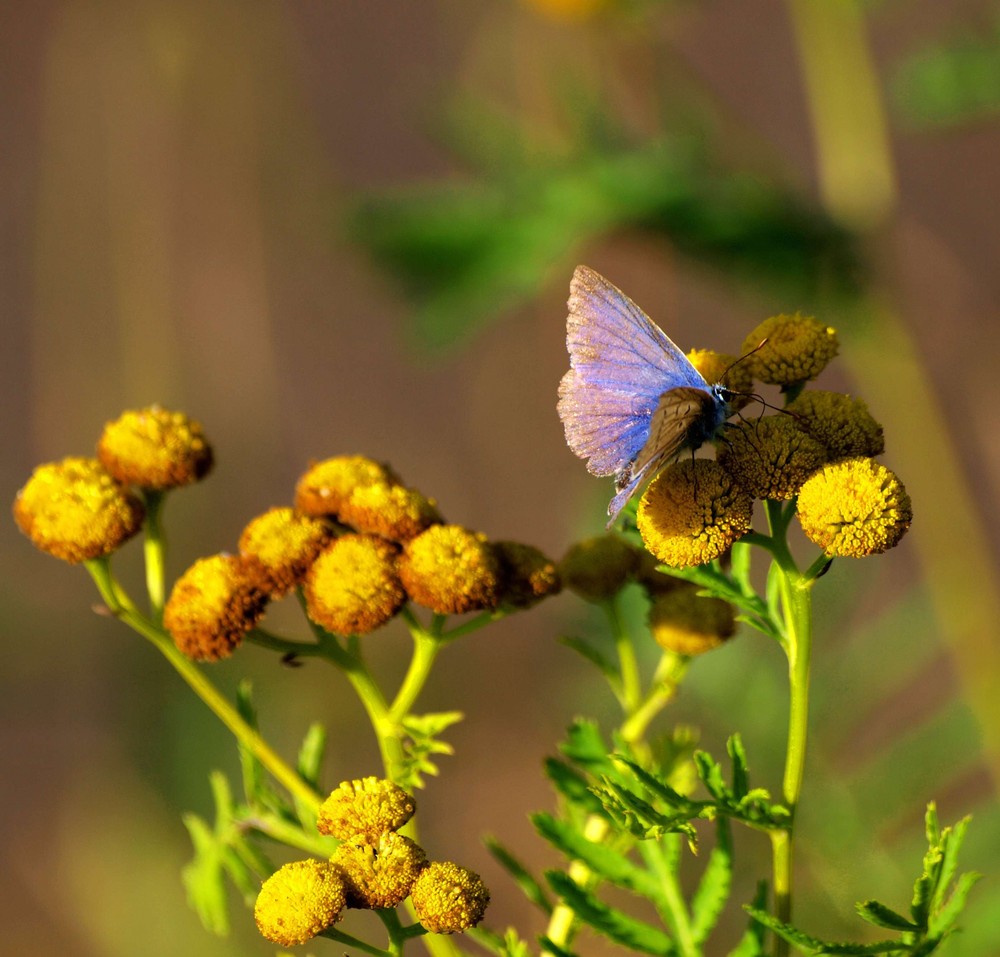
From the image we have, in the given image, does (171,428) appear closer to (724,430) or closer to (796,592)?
(724,430)

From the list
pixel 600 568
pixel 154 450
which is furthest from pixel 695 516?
pixel 154 450

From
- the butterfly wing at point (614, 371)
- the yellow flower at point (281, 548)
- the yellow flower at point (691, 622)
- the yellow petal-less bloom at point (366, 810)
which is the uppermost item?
the butterfly wing at point (614, 371)

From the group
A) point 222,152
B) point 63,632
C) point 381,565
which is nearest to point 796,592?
point 381,565

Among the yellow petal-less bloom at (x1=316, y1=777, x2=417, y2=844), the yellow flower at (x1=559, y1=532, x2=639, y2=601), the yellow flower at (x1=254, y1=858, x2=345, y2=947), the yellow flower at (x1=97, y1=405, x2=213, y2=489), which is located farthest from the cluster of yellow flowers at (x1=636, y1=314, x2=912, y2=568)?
the yellow flower at (x1=97, y1=405, x2=213, y2=489)

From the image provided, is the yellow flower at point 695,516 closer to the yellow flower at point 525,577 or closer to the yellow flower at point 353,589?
the yellow flower at point 525,577

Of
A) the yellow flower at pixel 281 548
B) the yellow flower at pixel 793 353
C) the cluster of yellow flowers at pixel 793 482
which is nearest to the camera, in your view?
the cluster of yellow flowers at pixel 793 482

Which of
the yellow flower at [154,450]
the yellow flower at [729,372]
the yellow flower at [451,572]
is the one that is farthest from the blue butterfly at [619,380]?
the yellow flower at [154,450]

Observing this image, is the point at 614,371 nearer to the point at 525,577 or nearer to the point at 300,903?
the point at 525,577
